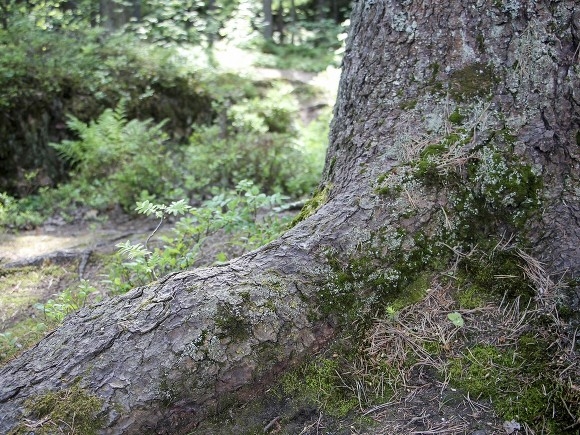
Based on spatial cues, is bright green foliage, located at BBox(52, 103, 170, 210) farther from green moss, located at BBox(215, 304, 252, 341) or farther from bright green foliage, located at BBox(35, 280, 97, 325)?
green moss, located at BBox(215, 304, 252, 341)

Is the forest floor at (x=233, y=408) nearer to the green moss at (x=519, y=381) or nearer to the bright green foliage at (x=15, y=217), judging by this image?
the green moss at (x=519, y=381)

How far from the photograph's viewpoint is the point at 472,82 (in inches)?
110

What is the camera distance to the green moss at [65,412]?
2049mm

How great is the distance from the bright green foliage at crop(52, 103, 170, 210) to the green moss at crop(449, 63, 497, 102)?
464 centimetres

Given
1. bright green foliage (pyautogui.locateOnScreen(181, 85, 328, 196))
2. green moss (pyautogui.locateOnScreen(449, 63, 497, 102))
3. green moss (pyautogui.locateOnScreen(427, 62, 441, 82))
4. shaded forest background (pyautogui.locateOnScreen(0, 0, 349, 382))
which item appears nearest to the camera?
green moss (pyautogui.locateOnScreen(449, 63, 497, 102))

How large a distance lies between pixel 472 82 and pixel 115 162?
571 centimetres

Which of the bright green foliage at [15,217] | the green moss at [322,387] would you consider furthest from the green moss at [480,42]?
the bright green foliage at [15,217]

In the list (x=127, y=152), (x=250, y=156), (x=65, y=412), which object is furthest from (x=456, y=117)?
(x=127, y=152)

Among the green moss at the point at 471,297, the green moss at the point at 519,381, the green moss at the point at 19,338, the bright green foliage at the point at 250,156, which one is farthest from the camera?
the bright green foliage at the point at 250,156

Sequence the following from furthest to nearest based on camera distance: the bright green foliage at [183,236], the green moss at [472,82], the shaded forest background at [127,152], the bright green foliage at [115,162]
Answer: the bright green foliage at [115,162]
the shaded forest background at [127,152]
the bright green foliage at [183,236]
the green moss at [472,82]

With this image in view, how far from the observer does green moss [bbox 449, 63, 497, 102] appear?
109 inches

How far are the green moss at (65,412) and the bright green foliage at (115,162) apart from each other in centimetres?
453

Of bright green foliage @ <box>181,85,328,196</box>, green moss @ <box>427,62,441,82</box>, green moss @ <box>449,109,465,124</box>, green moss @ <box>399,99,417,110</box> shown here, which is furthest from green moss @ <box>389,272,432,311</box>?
bright green foliage @ <box>181,85,328,196</box>

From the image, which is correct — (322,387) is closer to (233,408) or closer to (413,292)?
(233,408)
